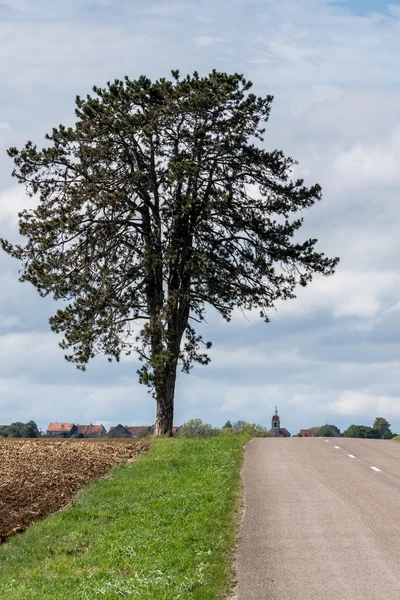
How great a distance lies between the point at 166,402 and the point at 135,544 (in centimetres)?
2707

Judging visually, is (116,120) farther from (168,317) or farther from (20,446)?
(20,446)

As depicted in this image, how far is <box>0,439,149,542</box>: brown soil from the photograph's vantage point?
2000cm

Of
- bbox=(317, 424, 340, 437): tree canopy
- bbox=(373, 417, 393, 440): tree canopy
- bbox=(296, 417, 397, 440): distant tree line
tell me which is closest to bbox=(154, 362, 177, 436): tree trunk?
bbox=(296, 417, 397, 440): distant tree line

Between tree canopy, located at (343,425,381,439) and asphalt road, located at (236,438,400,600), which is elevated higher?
tree canopy, located at (343,425,381,439)

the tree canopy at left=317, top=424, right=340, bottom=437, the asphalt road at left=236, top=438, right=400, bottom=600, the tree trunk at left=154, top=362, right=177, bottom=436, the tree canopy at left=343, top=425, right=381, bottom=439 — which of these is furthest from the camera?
the tree canopy at left=317, top=424, right=340, bottom=437

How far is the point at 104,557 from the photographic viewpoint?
13.7m

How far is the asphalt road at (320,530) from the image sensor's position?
11.6 m

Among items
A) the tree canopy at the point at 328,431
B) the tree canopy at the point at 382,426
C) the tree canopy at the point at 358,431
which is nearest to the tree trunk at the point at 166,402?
the tree canopy at the point at 358,431

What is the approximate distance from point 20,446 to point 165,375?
8.84 metres

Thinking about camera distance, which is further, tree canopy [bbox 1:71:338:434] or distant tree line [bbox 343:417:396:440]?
distant tree line [bbox 343:417:396:440]

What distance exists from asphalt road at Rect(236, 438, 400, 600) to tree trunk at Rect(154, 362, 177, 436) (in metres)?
13.5

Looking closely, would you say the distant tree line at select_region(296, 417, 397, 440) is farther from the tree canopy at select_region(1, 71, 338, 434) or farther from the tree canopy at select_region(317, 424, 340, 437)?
the tree canopy at select_region(1, 71, 338, 434)

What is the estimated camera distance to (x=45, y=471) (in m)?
26.0

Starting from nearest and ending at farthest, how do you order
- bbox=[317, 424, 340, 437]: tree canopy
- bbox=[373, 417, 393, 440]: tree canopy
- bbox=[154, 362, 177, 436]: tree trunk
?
bbox=[154, 362, 177, 436]: tree trunk
bbox=[317, 424, 340, 437]: tree canopy
bbox=[373, 417, 393, 440]: tree canopy
